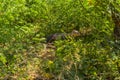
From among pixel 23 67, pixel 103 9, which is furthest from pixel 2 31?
pixel 103 9

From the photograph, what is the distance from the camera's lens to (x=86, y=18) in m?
4.73

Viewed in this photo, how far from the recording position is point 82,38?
4824 millimetres

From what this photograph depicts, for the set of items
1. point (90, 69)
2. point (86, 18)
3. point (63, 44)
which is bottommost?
point (90, 69)

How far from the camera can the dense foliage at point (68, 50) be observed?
416cm

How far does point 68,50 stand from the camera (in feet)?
14.2

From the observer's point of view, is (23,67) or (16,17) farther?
(16,17)

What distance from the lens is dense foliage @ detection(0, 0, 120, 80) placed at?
416 centimetres

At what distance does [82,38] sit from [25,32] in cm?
88

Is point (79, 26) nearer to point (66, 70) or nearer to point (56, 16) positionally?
point (56, 16)

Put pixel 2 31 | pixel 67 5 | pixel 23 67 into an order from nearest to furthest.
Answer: pixel 23 67, pixel 2 31, pixel 67 5

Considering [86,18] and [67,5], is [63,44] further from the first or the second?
[67,5]

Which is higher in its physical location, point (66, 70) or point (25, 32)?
point (25, 32)

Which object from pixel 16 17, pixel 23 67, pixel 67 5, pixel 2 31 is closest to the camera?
pixel 23 67

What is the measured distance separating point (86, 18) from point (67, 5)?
20.2 inches
